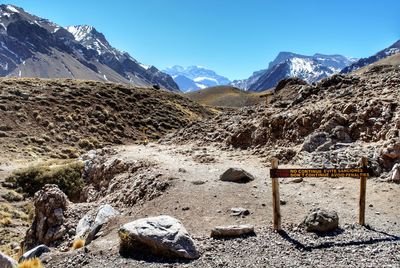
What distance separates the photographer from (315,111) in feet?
80.8

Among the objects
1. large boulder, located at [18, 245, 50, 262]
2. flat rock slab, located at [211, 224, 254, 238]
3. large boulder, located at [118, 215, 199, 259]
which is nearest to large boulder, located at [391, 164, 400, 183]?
flat rock slab, located at [211, 224, 254, 238]

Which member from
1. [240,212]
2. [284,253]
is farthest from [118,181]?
[284,253]

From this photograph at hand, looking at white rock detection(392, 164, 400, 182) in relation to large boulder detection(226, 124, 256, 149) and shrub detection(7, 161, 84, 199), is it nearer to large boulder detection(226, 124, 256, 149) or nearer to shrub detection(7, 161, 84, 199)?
large boulder detection(226, 124, 256, 149)

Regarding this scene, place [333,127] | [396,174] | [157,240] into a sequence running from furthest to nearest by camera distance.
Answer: [333,127] < [396,174] < [157,240]

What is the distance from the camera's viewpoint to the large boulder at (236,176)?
18.0 metres

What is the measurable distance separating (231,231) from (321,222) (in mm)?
2514

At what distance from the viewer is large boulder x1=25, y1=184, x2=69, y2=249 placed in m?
18.7

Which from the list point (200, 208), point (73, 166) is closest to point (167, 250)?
point (200, 208)

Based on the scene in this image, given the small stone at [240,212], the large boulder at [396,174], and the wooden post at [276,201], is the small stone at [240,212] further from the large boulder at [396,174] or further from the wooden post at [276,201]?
the large boulder at [396,174]

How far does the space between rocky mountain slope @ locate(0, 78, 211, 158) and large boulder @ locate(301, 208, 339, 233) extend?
33.3 meters

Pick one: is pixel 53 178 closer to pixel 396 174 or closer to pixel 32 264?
pixel 32 264

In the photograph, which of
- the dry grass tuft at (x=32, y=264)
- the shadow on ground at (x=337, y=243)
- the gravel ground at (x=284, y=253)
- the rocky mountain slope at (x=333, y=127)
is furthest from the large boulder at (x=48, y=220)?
the rocky mountain slope at (x=333, y=127)

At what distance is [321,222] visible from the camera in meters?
12.0

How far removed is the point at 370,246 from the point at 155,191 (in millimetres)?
9013
